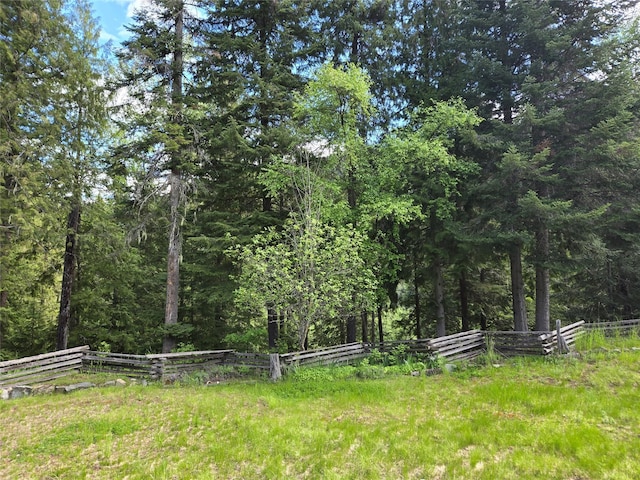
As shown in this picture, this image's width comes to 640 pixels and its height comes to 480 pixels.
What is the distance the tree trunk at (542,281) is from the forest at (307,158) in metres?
0.07

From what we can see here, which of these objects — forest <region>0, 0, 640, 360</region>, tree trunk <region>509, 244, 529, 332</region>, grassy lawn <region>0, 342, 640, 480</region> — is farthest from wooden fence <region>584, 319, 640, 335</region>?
grassy lawn <region>0, 342, 640, 480</region>

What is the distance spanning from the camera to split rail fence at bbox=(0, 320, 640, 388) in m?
10.0

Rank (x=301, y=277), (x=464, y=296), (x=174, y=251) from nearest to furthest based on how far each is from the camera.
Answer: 1. (x=301, y=277)
2. (x=174, y=251)
3. (x=464, y=296)

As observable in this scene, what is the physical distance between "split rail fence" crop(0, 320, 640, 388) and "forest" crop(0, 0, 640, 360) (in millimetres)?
1246

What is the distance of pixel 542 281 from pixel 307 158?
31.9ft

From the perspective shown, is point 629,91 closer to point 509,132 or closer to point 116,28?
point 509,132

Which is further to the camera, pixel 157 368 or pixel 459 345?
pixel 459 345

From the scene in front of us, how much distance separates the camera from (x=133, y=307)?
17000mm

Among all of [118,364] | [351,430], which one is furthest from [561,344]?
[118,364]

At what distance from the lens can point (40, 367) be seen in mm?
10742

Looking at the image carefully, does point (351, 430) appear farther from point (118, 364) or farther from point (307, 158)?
point (118, 364)

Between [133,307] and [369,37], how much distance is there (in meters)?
16.2

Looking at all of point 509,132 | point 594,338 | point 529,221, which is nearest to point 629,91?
point 509,132

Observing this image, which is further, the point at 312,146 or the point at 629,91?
the point at 312,146
